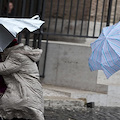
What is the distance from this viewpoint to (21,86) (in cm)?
603

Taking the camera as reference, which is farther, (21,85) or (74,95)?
(74,95)

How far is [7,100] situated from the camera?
599 cm

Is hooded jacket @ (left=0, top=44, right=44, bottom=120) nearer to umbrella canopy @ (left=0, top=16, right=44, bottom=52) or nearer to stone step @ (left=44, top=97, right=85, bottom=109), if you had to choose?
umbrella canopy @ (left=0, top=16, right=44, bottom=52)

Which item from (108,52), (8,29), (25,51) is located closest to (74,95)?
(108,52)

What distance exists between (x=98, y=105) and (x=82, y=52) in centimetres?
135

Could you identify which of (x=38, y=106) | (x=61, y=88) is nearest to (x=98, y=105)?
(x=61, y=88)

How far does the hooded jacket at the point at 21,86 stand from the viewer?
596 cm

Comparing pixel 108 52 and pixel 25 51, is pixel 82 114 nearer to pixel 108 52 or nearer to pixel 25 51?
pixel 108 52

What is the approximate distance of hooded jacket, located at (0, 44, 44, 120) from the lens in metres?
5.96

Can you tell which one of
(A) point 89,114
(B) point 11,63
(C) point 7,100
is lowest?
(A) point 89,114

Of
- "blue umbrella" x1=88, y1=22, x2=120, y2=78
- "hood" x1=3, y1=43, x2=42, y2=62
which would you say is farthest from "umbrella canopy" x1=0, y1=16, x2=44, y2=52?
"blue umbrella" x1=88, y1=22, x2=120, y2=78

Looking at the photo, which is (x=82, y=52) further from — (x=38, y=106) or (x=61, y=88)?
(x=38, y=106)

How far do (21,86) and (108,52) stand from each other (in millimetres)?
1455

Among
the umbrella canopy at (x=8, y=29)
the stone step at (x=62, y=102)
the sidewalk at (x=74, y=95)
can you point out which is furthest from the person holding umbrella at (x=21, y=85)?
the sidewalk at (x=74, y=95)
